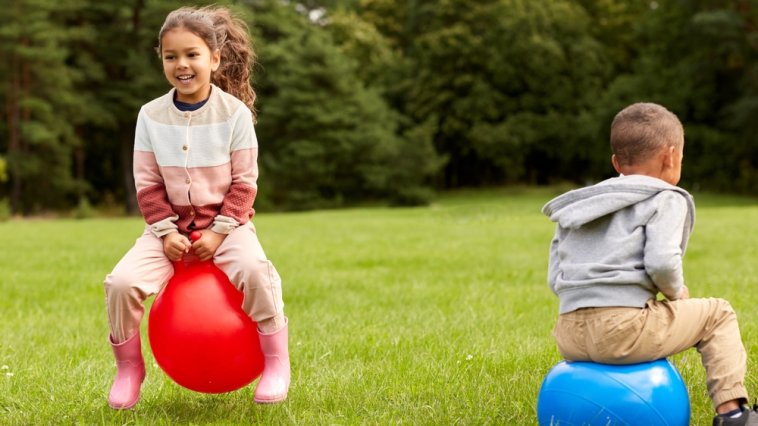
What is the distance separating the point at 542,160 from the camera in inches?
1738

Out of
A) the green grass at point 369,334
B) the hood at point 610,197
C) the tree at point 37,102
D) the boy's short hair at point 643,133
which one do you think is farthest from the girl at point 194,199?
the tree at point 37,102

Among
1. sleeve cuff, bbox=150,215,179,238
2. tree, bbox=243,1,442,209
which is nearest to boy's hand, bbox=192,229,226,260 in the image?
sleeve cuff, bbox=150,215,179,238

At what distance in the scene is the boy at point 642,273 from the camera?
324 cm

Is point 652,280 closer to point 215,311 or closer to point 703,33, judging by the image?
point 215,311

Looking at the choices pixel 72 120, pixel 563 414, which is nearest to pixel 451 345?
pixel 563 414

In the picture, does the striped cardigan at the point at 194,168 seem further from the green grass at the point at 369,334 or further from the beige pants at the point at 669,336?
the beige pants at the point at 669,336

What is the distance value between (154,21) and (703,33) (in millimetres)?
22272

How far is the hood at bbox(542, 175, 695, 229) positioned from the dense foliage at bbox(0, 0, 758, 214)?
90.8 feet

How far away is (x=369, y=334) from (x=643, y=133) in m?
2.89

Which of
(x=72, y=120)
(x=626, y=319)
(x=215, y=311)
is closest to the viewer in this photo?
(x=626, y=319)

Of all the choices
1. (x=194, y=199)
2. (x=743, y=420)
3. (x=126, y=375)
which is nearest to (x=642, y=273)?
(x=743, y=420)

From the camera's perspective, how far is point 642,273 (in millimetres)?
3254

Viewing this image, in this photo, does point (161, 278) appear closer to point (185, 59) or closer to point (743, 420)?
point (185, 59)

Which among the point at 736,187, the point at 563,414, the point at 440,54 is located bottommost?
the point at 736,187
